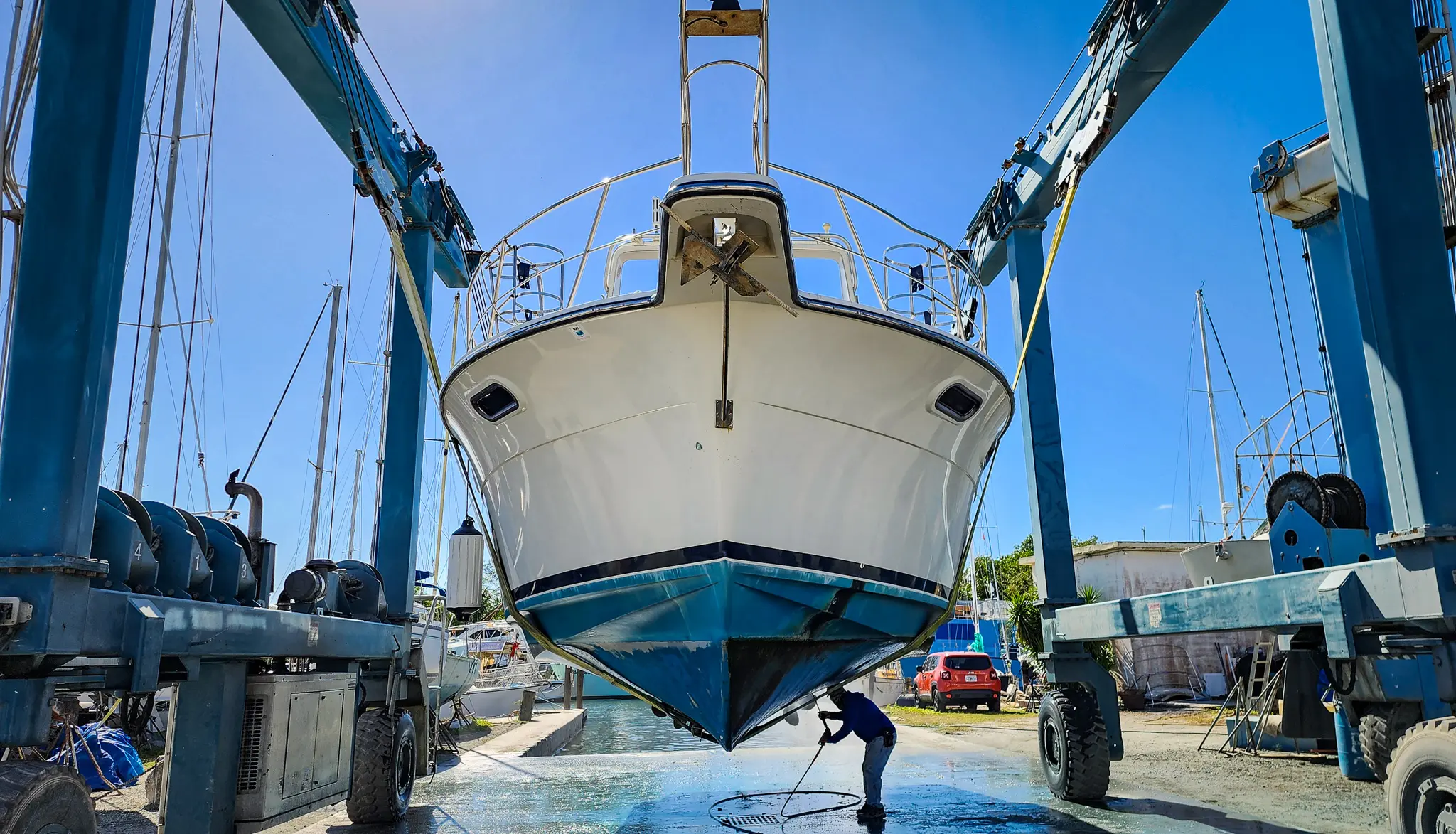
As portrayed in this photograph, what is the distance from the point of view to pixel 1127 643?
1942 cm

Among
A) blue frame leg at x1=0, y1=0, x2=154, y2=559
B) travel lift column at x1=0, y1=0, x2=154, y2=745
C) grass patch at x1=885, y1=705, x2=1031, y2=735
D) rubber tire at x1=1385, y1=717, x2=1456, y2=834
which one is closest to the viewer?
travel lift column at x1=0, y1=0, x2=154, y2=745

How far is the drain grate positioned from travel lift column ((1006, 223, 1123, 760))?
243 centimetres

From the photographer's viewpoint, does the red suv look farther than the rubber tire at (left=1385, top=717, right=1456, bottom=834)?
Yes

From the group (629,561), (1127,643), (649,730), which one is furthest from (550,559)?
(1127,643)

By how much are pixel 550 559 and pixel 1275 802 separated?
5612 millimetres

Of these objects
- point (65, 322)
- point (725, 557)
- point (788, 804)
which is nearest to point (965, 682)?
point (788, 804)

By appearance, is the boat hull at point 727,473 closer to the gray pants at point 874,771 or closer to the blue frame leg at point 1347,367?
the gray pants at point 874,771

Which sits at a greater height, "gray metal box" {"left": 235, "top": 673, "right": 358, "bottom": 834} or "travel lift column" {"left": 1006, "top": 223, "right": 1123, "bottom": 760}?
"travel lift column" {"left": 1006, "top": 223, "right": 1123, "bottom": 760}

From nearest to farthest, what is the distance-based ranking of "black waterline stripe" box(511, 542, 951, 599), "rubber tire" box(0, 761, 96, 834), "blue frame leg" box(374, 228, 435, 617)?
"rubber tire" box(0, 761, 96, 834)
"black waterline stripe" box(511, 542, 951, 599)
"blue frame leg" box(374, 228, 435, 617)

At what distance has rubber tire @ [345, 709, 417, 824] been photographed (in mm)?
6453

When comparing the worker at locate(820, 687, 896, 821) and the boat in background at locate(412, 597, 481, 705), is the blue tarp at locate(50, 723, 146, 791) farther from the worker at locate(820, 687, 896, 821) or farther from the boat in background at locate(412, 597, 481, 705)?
the worker at locate(820, 687, 896, 821)

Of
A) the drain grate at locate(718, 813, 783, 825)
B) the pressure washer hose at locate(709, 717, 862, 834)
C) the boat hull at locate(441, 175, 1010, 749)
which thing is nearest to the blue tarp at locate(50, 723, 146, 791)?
the pressure washer hose at locate(709, 717, 862, 834)

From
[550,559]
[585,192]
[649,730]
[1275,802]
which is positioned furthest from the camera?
[649,730]

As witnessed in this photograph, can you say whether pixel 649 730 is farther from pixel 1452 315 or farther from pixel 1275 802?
pixel 1452 315
